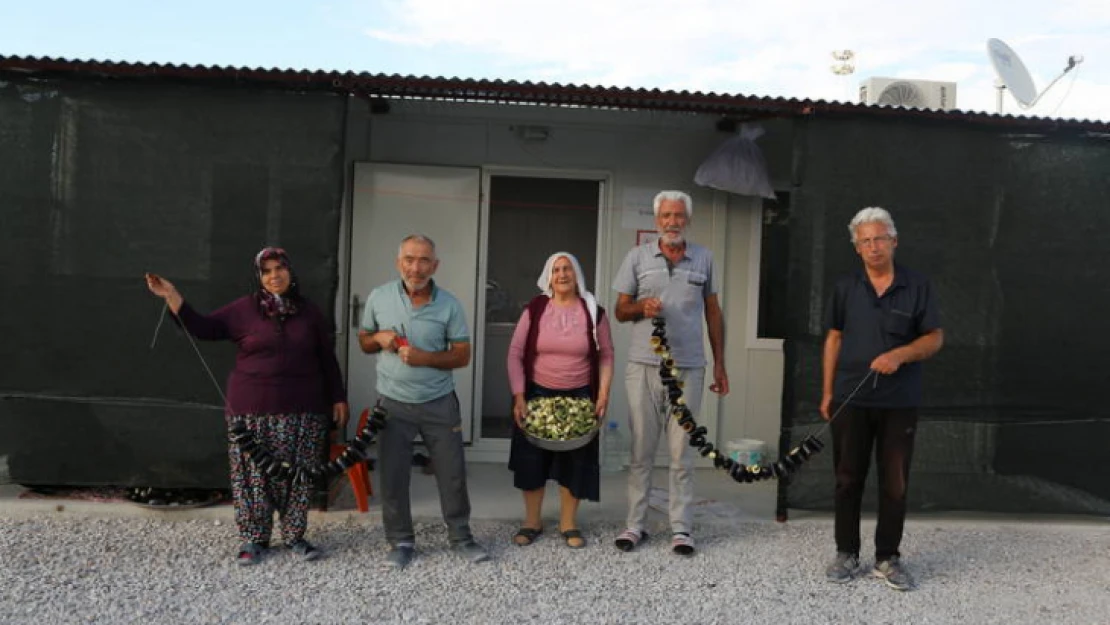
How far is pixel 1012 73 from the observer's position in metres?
6.26

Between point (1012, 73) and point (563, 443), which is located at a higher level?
point (1012, 73)

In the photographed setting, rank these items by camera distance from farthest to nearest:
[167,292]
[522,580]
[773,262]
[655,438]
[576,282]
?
[773,262] → [655,438] → [576,282] → [522,580] → [167,292]

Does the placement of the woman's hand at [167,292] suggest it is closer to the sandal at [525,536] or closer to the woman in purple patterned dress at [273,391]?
the woman in purple patterned dress at [273,391]

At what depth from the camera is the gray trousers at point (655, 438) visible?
186 inches

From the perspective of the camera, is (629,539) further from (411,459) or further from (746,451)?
(746,451)

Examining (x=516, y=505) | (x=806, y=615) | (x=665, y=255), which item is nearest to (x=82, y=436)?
(x=516, y=505)

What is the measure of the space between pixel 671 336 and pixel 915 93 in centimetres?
340

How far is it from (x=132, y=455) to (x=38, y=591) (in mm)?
969

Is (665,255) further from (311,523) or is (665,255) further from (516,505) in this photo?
(311,523)

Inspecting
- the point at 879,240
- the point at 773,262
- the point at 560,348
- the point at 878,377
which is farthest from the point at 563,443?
the point at 773,262

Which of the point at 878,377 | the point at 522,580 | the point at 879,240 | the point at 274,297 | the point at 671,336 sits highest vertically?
the point at 879,240

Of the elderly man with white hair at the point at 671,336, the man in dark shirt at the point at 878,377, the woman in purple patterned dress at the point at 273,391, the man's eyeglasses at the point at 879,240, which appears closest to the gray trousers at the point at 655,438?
the elderly man with white hair at the point at 671,336

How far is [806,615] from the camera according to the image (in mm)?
4059

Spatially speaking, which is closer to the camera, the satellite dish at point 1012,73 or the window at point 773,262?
the satellite dish at point 1012,73
